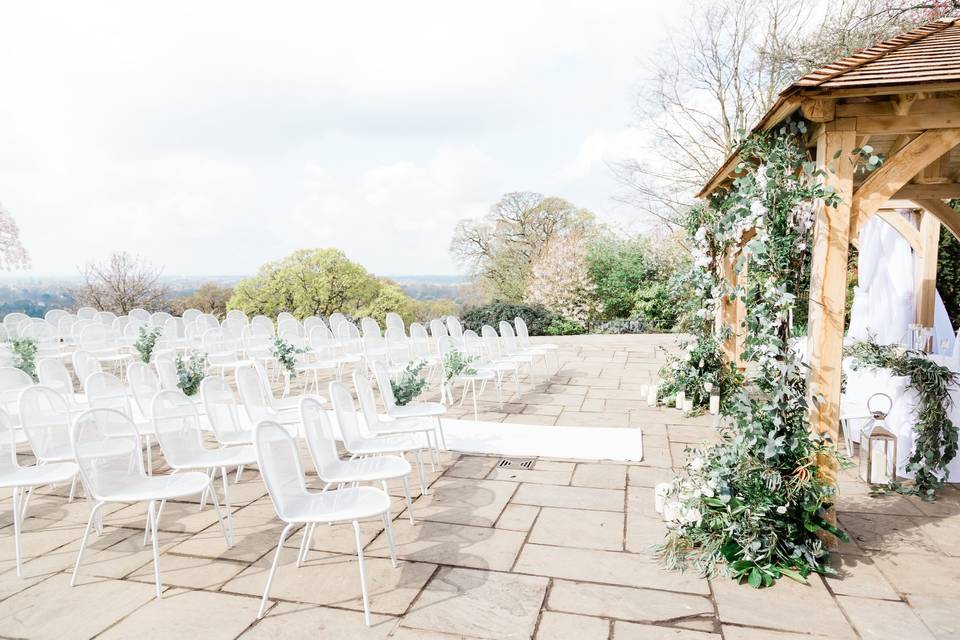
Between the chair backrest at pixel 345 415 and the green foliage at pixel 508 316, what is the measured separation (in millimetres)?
8282

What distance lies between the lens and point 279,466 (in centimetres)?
Result: 262

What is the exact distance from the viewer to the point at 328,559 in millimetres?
2988

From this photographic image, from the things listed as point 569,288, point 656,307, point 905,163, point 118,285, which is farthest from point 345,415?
point 656,307

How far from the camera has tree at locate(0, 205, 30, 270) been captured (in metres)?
13.7

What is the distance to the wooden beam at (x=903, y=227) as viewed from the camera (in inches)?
255

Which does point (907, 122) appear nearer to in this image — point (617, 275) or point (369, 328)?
point (369, 328)

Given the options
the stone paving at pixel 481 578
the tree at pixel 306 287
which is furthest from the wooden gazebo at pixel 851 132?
the tree at pixel 306 287

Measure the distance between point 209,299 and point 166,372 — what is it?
428 inches

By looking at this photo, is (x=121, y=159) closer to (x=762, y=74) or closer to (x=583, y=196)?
(x=583, y=196)

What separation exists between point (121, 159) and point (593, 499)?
16.6 metres

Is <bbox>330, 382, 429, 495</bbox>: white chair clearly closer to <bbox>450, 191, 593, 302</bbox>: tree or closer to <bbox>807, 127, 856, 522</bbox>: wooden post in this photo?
<bbox>807, 127, 856, 522</bbox>: wooden post

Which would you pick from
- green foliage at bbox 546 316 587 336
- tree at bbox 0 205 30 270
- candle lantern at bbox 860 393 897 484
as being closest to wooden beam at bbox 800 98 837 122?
candle lantern at bbox 860 393 897 484

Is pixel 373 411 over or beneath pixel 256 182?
beneath

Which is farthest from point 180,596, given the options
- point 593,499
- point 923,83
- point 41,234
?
point 41,234
